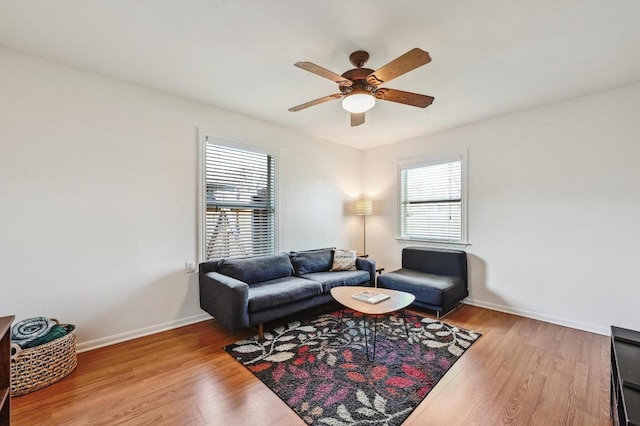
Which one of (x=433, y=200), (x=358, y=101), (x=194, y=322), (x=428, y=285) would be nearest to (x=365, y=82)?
(x=358, y=101)

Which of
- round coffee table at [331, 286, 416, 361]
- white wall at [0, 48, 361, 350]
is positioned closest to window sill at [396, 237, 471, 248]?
round coffee table at [331, 286, 416, 361]

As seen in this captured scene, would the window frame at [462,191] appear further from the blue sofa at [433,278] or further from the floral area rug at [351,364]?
the floral area rug at [351,364]

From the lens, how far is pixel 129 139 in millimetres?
2754

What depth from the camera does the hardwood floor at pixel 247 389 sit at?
1.71m

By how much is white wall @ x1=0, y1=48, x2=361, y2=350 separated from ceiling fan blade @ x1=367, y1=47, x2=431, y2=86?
6.88 ft

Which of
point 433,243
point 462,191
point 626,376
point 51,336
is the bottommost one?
point 51,336

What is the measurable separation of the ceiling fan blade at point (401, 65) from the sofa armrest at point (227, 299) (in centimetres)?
214

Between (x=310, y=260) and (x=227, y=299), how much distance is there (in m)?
1.46

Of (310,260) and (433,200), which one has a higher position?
(433,200)

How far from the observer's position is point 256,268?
3.29 metres

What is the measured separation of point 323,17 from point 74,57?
Result: 2145 mm

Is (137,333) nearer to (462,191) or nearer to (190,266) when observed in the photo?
(190,266)

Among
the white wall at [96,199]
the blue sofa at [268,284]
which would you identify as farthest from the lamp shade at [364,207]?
the white wall at [96,199]

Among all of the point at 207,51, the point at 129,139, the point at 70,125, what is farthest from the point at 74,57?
the point at 207,51
